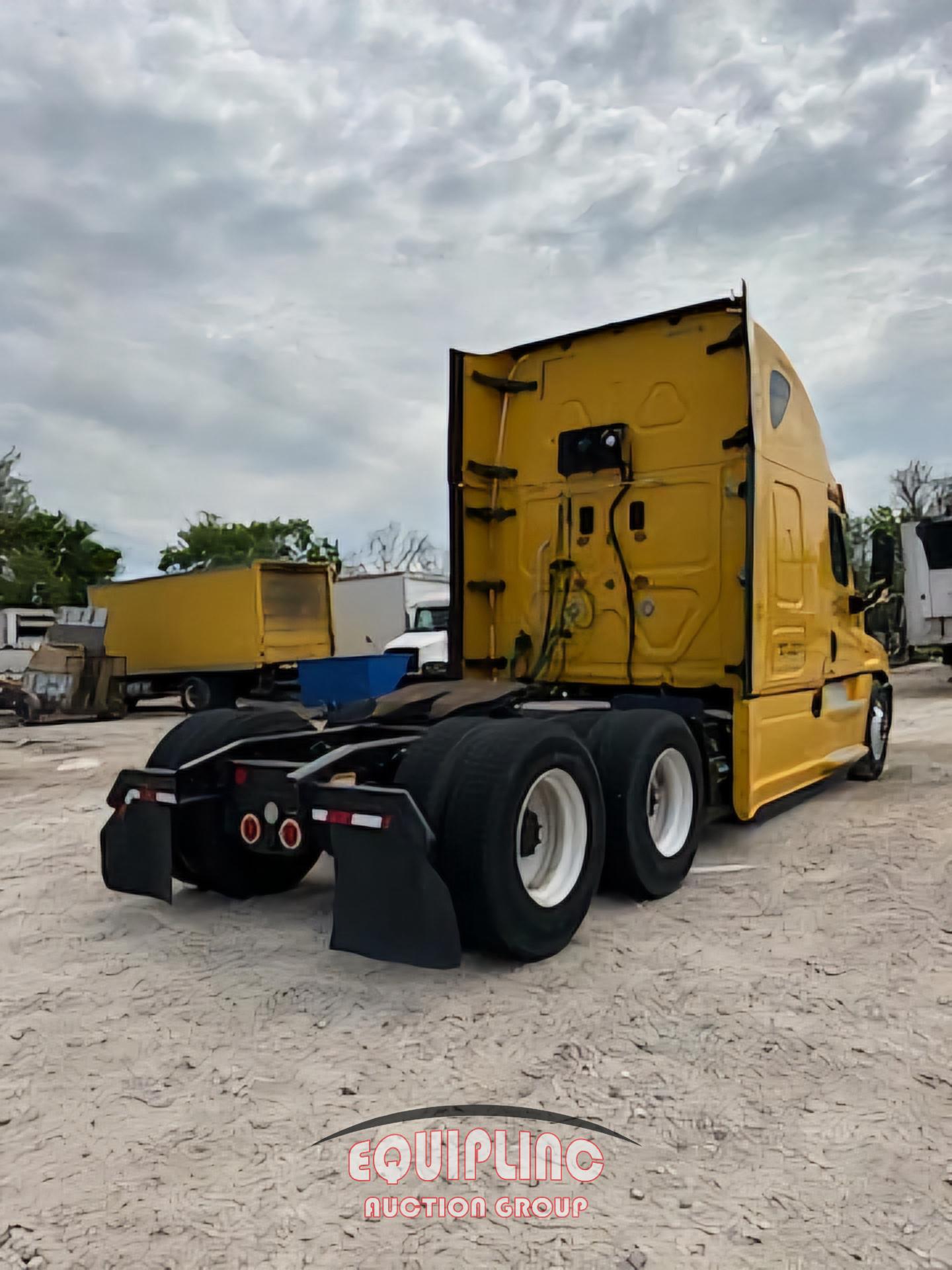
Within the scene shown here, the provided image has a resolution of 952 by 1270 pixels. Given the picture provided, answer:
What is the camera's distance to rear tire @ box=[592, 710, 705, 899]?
482cm

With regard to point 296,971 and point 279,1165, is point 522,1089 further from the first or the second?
point 296,971

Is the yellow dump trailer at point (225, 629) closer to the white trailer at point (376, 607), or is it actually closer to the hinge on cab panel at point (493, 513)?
the white trailer at point (376, 607)

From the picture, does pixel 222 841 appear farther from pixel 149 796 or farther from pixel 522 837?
pixel 522 837

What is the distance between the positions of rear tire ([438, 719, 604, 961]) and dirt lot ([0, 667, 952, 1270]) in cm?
23

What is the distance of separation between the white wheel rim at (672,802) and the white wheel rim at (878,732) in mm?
3858

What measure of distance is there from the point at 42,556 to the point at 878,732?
47.2 metres

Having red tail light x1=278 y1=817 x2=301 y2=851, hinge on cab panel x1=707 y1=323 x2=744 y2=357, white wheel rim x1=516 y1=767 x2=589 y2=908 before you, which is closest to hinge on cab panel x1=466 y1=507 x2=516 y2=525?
hinge on cab panel x1=707 y1=323 x2=744 y2=357

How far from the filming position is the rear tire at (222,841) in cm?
480

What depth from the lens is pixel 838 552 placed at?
301 inches

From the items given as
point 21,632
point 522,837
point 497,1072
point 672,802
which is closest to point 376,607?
point 21,632

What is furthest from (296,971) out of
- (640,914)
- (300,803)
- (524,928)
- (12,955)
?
(640,914)

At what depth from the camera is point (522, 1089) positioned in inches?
118

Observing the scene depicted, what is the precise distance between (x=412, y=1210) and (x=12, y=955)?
9.05 ft

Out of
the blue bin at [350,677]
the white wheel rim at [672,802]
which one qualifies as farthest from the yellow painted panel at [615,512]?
the blue bin at [350,677]
